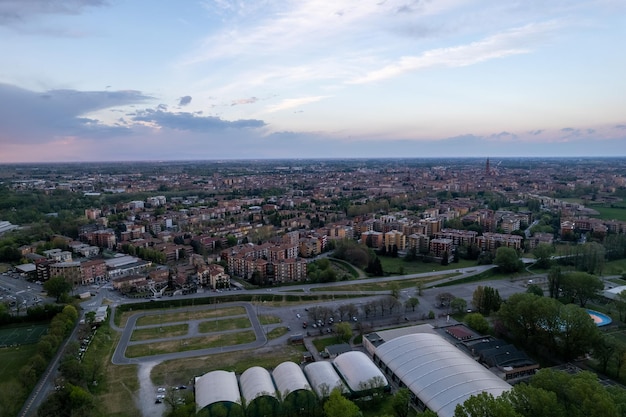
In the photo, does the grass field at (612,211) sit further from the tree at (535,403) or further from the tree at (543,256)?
the tree at (535,403)

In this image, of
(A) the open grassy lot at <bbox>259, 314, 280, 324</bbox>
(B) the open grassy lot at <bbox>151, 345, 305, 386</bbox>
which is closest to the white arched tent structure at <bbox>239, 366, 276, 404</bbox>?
(B) the open grassy lot at <bbox>151, 345, 305, 386</bbox>

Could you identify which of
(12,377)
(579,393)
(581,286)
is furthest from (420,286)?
(12,377)

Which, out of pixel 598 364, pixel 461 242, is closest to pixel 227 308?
pixel 598 364

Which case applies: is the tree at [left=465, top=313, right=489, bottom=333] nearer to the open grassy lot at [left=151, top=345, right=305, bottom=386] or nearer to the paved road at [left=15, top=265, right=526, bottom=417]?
the paved road at [left=15, top=265, right=526, bottom=417]

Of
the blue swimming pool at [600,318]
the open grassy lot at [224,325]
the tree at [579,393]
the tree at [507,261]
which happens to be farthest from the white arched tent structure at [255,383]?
the tree at [507,261]

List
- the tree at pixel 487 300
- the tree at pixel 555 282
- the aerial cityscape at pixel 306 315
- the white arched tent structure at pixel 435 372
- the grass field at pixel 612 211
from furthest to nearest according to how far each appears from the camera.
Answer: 1. the grass field at pixel 612 211
2. the tree at pixel 555 282
3. the tree at pixel 487 300
4. the aerial cityscape at pixel 306 315
5. the white arched tent structure at pixel 435 372

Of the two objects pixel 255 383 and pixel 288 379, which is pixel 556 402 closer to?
pixel 288 379
